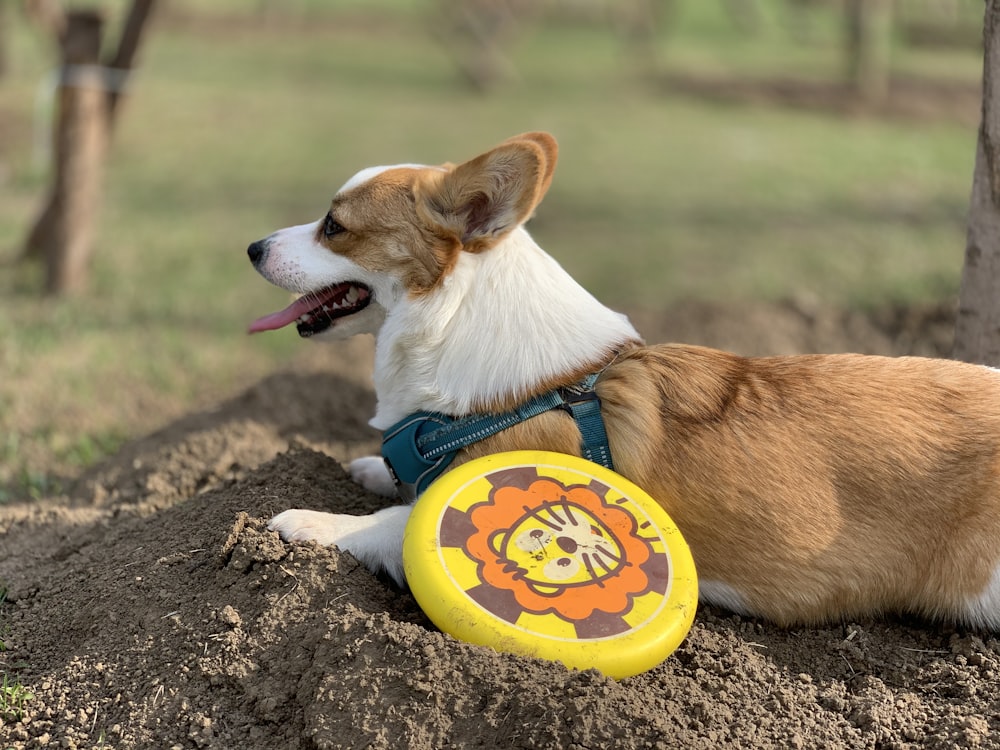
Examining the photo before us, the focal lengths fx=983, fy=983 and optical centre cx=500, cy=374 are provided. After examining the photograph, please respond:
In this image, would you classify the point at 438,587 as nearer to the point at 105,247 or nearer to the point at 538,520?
the point at 538,520

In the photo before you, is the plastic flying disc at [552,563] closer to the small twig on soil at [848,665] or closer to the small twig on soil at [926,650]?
the small twig on soil at [848,665]

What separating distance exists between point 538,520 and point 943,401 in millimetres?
1418

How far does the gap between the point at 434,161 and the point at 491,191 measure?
756 cm

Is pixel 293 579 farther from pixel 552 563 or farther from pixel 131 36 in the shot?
pixel 131 36

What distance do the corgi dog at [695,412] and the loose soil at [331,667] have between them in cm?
16

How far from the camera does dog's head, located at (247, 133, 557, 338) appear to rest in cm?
326

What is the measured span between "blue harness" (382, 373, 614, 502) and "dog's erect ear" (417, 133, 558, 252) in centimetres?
58

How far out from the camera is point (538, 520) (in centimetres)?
314

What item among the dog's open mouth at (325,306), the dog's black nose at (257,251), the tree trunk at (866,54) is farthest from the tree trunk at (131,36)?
the tree trunk at (866,54)

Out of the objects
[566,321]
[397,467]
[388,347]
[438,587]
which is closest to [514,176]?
[566,321]

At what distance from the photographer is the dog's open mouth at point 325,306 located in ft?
11.9

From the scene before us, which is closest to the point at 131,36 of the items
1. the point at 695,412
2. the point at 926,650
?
the point at 695,412

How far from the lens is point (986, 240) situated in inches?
169

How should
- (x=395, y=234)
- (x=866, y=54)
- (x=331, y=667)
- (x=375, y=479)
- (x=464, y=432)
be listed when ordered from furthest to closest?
(x=866, y=54), (x=375, y=479), (x=395, y=234), (x=464, y=432), (x=331, y=667)
